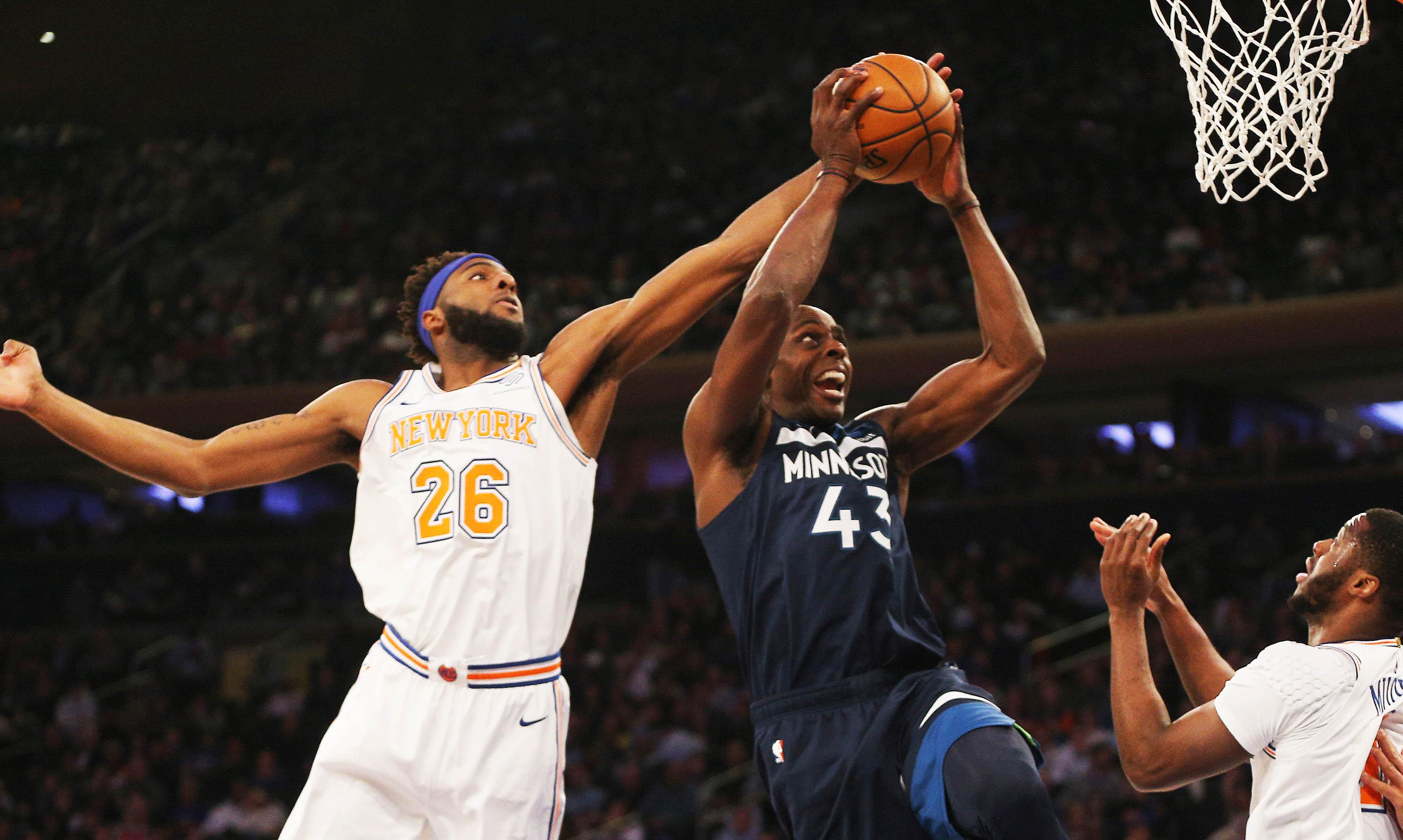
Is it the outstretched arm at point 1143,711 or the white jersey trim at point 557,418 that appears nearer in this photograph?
the outstretched arm at point 1143,711

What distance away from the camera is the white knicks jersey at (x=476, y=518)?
3398mm

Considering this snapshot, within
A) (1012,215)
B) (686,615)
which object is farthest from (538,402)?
(1012,215)

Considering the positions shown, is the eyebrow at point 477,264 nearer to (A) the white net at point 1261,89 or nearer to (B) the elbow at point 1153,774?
(B) the elbow at point 1153,774

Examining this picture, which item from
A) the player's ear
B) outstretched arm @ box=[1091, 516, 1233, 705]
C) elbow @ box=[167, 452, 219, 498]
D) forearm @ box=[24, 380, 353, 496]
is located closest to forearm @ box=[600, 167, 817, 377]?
forearm @ box=[24, 380, 353, 496]

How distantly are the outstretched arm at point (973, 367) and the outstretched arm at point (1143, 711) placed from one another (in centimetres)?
79

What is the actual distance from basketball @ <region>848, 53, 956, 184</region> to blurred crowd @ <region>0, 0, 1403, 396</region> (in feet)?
32.5

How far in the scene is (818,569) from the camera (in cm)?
358

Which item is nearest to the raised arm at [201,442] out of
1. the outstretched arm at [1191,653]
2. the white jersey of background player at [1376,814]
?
the outstretched arm at [1191,653]

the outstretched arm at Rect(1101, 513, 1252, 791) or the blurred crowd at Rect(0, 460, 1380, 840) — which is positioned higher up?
the outstretched arm at Rect(1101, 513, 1252, 791)

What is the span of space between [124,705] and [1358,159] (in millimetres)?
13971

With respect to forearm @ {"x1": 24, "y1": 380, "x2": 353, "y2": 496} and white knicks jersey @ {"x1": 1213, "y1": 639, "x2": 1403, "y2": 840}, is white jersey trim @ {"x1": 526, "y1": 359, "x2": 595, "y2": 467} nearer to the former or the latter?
forearm @ {"x1": 24, "y1": 380, "x2": 353, "y2": 496}

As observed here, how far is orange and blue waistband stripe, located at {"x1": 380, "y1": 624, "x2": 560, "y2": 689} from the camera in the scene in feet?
11.0

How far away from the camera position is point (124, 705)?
49.6 ft

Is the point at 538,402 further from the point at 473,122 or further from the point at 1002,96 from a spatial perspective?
→ the point at 473,122
